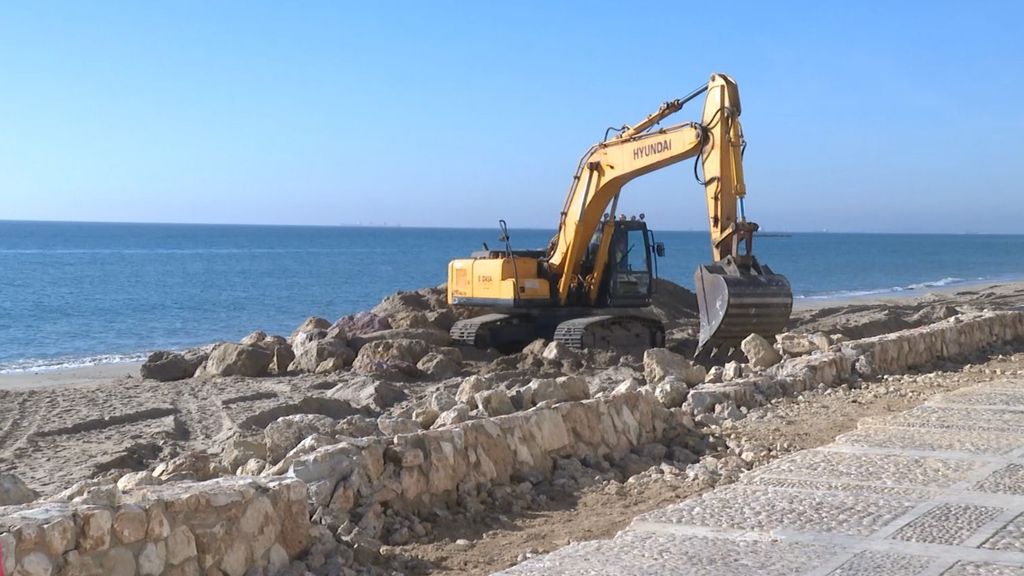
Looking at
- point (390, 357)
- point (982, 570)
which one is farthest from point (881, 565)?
point (390, 357)

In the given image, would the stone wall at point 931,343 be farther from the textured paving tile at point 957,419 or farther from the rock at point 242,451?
the rock at point 242,451

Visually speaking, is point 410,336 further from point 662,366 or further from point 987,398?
point 987,398

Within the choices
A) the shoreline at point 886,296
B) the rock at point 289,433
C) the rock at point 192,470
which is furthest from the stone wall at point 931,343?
the shoreline at point 886,296

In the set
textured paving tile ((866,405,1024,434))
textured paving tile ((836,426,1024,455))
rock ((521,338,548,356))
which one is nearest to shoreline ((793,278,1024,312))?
rock ((521,338,548,356))

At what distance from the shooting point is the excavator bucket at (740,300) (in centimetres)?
1448

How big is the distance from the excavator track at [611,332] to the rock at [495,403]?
8520 mm

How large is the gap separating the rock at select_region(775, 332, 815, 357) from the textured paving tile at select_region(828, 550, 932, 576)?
9728 millimetres

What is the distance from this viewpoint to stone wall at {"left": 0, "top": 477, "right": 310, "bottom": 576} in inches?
184

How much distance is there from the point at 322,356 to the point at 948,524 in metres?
12.6

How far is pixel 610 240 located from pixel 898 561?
13.1 metres

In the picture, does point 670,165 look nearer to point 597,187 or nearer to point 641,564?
point 597,187

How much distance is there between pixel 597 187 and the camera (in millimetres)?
18188

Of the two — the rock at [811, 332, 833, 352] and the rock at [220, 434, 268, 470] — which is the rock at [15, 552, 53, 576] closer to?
the rock at [220, 434, 268, 470]

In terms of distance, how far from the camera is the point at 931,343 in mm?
14844
